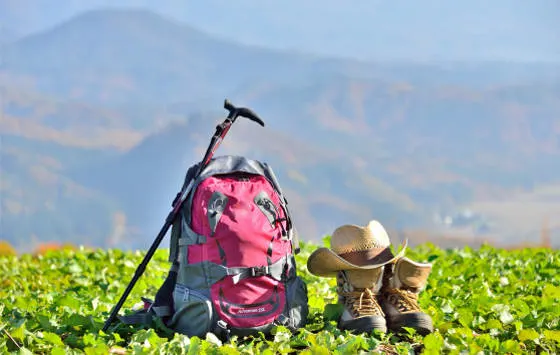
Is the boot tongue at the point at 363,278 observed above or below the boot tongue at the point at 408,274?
below

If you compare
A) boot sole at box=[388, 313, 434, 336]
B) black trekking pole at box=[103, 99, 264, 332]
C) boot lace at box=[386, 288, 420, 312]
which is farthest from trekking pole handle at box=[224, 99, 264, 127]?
boot sole at box=[388, 313, 434, 336]

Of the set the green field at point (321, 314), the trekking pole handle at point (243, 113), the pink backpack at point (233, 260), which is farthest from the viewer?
the trekking pole handle at point (243, 113)

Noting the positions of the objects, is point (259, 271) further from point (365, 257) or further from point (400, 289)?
point (400, 289)

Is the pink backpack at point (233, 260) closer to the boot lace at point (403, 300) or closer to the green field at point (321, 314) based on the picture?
the green field at point (321, 314)

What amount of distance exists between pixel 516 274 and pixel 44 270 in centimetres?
507

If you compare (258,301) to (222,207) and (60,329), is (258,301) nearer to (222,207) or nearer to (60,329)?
(222,207)

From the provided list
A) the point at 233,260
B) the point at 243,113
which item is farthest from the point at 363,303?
the point at 243,113

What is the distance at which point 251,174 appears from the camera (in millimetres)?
5125

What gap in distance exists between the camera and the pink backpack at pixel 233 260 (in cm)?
475

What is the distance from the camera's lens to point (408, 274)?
16.7ft

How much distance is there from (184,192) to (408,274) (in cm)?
155

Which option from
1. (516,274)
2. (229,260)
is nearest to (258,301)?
(229,260)

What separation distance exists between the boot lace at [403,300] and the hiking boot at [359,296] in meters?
0.10

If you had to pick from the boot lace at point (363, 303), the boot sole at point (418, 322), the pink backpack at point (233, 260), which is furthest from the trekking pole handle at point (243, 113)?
the boot sole at point (418, 322)
